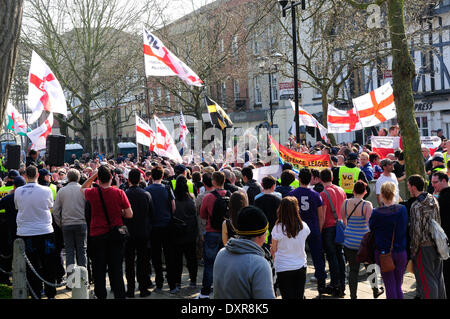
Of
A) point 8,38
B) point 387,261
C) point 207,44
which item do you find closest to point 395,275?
point 387,261

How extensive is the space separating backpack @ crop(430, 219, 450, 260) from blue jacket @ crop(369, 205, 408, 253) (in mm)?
315

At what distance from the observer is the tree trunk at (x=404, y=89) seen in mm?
11211

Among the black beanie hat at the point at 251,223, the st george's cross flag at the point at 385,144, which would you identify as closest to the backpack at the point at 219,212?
the black beanie hat at the point at 251,223

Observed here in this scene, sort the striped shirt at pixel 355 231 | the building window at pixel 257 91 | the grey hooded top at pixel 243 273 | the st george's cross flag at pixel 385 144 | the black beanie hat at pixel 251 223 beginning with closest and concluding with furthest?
the grey hooded top at pixel 243 273 < the black beanie hat at pixel 251 223 < the striped shirt at pixel 355 231 < the st george's cross flag at pixel 385 144 < the building window at pixel 257 91

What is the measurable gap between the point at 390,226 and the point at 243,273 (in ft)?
10.7

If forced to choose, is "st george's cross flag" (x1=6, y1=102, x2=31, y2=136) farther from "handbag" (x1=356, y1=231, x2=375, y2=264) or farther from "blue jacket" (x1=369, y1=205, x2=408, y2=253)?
"blue jacket" (x1=369, y1=205, x2=408, y2=253)

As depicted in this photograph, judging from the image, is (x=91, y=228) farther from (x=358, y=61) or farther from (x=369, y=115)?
(x=358, y=61)

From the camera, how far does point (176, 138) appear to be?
4997 cm

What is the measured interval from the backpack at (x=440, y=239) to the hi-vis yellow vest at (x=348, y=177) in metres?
3.60

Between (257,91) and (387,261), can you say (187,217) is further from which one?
(257,91)

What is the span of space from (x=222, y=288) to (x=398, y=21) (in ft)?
30.5

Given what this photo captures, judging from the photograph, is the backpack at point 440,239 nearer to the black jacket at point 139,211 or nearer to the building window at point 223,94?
the black jacket at point 139,211

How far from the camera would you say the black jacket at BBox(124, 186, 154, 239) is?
8.18 m

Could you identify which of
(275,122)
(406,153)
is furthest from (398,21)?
(275,122)
